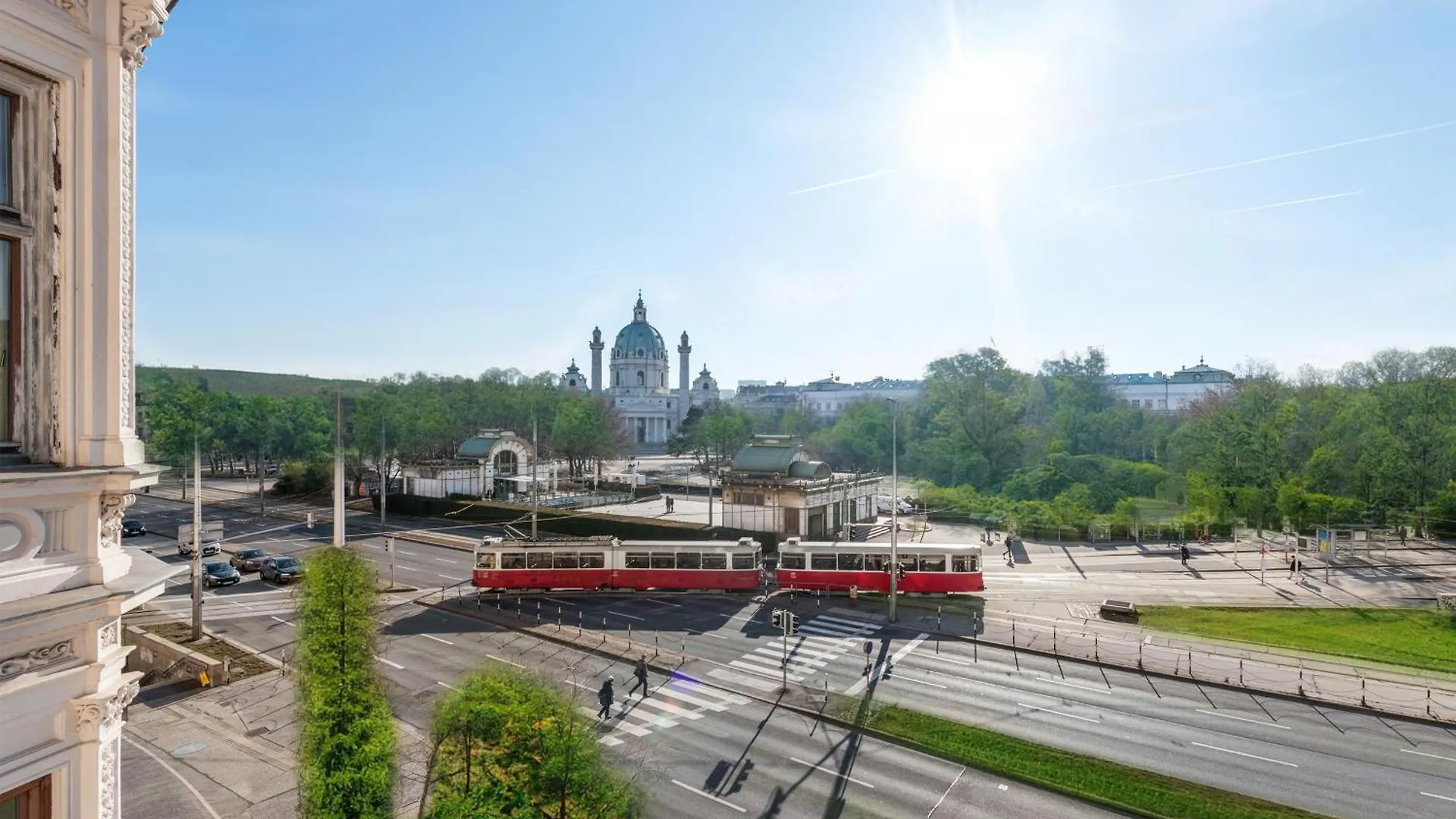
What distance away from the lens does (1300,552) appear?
46062 mm

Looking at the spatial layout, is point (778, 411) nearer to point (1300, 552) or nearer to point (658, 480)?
point (658, 480)

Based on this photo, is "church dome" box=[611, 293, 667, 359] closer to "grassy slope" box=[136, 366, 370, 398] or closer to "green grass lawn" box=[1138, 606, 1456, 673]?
"grassy slope" box=[136, 366, 370, 398]

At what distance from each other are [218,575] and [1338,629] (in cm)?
4949

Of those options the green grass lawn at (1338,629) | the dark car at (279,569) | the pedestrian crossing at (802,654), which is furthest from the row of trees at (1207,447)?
the dark car at (279,569)

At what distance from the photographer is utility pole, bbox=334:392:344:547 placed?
7.10m

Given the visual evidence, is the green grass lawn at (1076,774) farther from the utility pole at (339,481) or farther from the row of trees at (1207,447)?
the row of trees at (1207,447)

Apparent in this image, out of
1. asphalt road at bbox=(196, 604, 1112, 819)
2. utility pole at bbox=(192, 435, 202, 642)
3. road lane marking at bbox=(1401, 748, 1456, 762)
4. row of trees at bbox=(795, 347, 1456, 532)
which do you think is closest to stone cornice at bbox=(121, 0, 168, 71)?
asphalt road at bbox=(196, 604, 1112, 819)

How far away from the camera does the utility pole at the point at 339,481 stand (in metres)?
7.10

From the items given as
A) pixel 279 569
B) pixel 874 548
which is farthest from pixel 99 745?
pixel 279 569

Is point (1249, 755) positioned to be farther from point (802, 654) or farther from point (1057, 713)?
point (802, 654)

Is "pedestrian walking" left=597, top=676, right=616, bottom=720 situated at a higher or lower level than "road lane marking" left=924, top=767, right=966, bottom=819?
higher

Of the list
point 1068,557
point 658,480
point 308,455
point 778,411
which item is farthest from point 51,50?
point 778,411

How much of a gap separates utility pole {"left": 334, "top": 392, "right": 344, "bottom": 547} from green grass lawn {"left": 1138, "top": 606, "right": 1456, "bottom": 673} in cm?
3183

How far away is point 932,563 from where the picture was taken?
3478 cm
